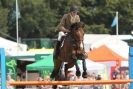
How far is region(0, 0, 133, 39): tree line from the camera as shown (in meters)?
73.6

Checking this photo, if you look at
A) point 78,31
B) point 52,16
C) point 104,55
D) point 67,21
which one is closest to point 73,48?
point 78,31

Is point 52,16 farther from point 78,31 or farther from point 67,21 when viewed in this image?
point 78,31

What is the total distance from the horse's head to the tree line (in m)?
55.3

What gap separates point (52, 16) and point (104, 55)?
4679 cm

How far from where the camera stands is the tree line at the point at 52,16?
7356 cm

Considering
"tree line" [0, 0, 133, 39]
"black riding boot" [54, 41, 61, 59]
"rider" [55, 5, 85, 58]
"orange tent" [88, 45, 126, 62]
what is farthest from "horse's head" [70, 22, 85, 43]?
"tree line" [0, 0, 133, 39]

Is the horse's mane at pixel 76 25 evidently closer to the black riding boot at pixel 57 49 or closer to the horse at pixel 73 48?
the horse at pixel 73 48

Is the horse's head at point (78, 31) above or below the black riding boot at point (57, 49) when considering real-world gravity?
above

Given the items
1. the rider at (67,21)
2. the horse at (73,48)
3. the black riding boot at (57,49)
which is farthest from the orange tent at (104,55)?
the rider at (67,21)

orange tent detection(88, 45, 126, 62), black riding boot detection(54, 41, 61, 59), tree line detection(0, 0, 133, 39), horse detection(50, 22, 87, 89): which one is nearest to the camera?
horse detection(50, 22, 87, 89)

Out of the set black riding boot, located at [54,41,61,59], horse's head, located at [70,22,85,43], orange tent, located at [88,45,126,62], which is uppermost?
horse's head, located at [70,22,85,43]

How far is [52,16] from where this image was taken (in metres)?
74.9

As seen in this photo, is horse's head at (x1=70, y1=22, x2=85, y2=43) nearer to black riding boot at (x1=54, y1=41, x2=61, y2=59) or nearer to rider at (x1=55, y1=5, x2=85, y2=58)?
rider at (x1=55, y1=5, x2=85, y2=58)

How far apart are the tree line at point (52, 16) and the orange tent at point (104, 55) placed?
4164cm
